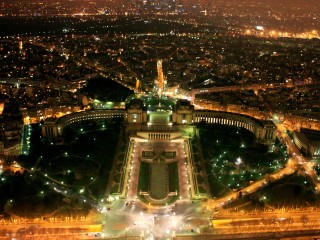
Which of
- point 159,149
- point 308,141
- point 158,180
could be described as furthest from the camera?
point 159,149

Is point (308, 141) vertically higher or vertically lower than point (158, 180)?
higher

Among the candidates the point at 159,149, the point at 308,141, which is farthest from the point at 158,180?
the point at 308,141

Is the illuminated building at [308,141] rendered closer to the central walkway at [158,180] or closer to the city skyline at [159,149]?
the city skyline at [159,149]

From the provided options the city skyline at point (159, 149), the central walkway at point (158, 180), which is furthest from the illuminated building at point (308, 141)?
the central walkway at point (158, 180)

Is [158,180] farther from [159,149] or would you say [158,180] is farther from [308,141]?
[308,141]

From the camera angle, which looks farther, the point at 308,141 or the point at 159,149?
the point at 159,149

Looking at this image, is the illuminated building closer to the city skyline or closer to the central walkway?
the city skyline

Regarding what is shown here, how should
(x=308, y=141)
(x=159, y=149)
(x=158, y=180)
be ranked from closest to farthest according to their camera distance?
(x=158, y=180) → (x=308, y=141) → (x=159, y=149)

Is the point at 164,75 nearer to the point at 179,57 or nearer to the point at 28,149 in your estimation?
the point at 179,57

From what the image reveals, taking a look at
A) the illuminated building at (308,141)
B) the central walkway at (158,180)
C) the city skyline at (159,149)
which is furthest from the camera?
the illuminated building at (308,141)

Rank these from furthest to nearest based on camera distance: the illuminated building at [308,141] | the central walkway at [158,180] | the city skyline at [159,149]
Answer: the illuminated building at [308,141] < the central walkway at [158,180] < the city skyline at [159,149]

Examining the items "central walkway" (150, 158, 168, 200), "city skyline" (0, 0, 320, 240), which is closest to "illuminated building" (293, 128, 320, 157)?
"city skyline" (0, 0, 320, 240)

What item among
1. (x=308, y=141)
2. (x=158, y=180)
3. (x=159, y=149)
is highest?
(x=308, y=141)
